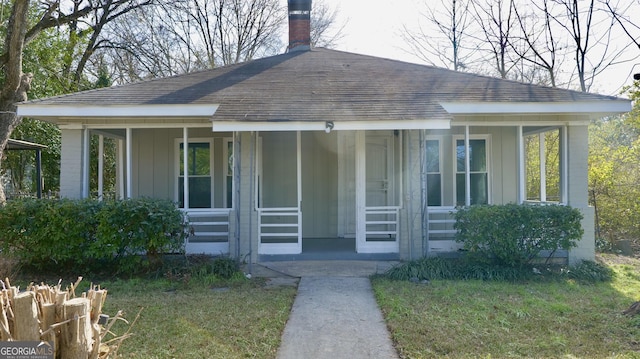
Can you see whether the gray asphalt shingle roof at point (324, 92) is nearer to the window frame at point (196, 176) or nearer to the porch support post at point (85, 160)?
the porch support post at point (85, 160)

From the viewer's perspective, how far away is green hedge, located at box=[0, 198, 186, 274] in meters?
7.07

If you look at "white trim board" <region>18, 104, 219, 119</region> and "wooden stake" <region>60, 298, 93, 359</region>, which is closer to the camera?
"wooden stake" <region>60, 298, 93, 359</region>

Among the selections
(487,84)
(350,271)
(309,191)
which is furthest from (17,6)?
(487,84)

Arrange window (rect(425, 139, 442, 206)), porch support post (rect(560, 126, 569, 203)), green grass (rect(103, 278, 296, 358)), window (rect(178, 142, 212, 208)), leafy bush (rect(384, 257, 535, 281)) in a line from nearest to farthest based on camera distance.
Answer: green grass (rect(103, 278, 296, 358))
leafy bush (rect(384, 257, 535, 281))
porch support post (rect(560, 126, 569, 203))
window (rect(425, 139, 442, 206))
window (rect(178, 142, 212, 208))

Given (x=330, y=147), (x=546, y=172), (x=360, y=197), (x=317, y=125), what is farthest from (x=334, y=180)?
(x=546, y=172)

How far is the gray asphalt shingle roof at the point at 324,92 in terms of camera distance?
7934mm

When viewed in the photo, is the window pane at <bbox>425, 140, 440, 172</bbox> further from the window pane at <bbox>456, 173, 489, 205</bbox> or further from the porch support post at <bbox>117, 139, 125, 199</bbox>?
the porch support post at <bbox>117, 139, 125, 199</bbox>

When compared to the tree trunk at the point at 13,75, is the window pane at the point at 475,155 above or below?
below

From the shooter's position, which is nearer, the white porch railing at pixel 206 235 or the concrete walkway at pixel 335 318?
the concrete walkway at pixel 335 318

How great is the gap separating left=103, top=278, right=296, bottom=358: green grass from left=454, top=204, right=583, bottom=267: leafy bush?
3240 mm

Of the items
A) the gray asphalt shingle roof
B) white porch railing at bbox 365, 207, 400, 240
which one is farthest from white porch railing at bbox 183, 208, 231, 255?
white porch railing at bbox 365, 207, 400, 240

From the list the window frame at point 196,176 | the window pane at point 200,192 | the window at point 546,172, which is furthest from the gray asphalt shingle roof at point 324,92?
the window at point 546,172

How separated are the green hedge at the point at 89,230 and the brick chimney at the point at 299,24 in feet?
23.2

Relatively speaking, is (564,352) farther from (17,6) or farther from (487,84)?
(17,6)
